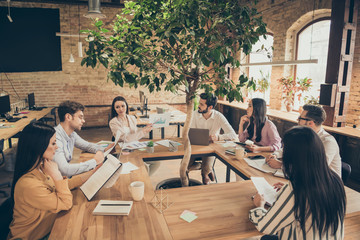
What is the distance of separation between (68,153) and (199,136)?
150cm

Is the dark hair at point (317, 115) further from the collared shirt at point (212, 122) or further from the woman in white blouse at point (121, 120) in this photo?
the woman in white blouse at point (121, 120)

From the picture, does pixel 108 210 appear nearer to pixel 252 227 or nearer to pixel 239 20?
pixel 252 227

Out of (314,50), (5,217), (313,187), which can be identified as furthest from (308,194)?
(314,50)

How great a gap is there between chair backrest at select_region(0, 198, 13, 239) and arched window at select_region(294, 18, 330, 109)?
5502 millimetres

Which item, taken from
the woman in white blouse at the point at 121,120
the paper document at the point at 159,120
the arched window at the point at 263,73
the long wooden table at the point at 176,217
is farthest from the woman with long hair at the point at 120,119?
the arched window at the point at 263,73

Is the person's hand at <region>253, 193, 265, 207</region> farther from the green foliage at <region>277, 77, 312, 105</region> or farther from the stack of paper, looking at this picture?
the green foliage at <region>277, 77, 312, 105</region>

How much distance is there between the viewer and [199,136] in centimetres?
308

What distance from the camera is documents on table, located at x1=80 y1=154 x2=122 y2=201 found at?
5.60 feet

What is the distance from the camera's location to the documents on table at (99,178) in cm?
171

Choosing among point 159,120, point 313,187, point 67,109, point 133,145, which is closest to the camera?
point 313,187

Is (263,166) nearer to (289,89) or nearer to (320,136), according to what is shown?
(320,136)

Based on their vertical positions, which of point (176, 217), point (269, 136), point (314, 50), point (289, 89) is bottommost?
point (176, 217)

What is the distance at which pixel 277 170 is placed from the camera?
7.37 feet

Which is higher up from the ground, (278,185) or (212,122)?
(212,122)
